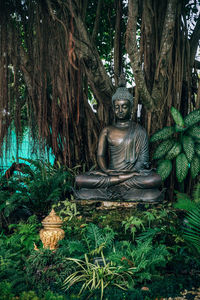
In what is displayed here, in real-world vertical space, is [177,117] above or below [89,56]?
below

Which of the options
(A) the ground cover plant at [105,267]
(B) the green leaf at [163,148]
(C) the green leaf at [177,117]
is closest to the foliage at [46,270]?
(A) the ground cover plant at [105,267]

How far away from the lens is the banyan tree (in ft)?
14.8

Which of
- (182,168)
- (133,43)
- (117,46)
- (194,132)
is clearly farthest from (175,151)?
(117,46)

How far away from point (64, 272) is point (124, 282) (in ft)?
1.70

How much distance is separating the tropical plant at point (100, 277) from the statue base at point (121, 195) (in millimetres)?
1685

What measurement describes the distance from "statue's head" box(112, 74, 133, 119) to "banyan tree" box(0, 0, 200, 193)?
0.22 m

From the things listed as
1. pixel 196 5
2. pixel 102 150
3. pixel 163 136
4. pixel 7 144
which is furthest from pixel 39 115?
pixel 196 5

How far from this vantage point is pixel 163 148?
510 centimetres

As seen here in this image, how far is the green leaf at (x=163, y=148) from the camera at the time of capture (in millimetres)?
5094

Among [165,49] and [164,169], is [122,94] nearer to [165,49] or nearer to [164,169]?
[165,49]

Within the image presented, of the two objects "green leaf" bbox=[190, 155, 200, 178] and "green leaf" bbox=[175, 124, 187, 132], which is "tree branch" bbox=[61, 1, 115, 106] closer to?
"green leaf" bbox=[175, 124, 187, 132]

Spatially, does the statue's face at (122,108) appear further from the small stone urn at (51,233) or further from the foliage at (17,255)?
the small stone urn at (51,233)

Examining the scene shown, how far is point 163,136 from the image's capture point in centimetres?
504

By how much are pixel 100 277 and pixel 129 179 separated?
1997 mm
